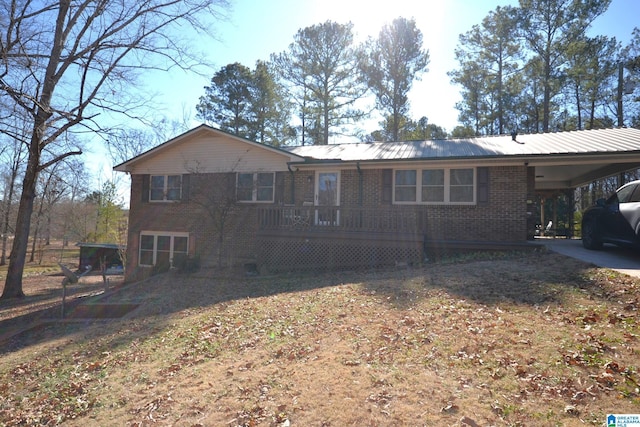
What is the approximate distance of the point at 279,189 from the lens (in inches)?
552

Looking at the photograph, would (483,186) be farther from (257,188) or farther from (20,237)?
(20,237)

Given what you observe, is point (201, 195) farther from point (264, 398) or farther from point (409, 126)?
point (409, 126)

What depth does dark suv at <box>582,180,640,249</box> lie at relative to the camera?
7.83 meters

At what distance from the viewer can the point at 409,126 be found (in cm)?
2806

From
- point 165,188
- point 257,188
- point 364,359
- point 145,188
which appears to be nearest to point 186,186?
point 165,188

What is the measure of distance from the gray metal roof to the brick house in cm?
4

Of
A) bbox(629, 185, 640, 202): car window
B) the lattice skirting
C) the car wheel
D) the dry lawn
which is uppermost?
bbox(629, 185, 640, 202): car window

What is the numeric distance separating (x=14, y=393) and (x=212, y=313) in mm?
3132

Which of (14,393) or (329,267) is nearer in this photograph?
(14,393)

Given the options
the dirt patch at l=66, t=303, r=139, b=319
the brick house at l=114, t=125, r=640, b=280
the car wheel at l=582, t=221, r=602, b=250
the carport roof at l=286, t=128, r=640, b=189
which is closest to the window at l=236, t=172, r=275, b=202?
the brick house at l=114, t=125, r=640, b=280

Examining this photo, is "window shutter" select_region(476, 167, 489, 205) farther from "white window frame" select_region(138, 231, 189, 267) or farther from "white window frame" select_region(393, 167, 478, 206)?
"white window frame" select_region(138, 231, 189, 267)

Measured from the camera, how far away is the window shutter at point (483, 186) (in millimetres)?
11469

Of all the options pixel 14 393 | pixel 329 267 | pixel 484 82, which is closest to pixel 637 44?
pixel 484 82

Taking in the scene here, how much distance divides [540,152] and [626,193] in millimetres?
2678
